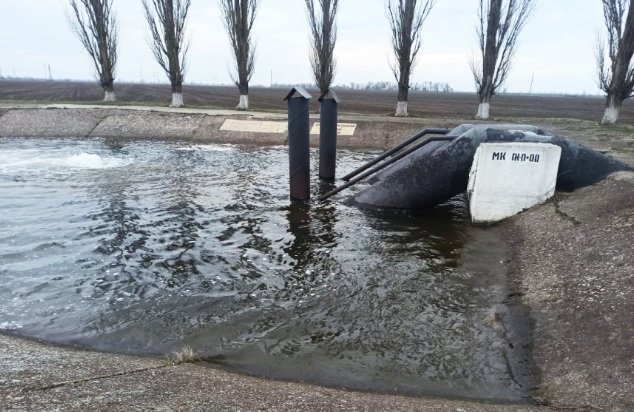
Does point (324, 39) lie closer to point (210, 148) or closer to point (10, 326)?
point (210, 148)

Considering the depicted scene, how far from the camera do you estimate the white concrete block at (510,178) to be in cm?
727

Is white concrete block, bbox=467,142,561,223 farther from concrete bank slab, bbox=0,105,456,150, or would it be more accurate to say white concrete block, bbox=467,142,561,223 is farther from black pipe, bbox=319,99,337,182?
concrete bank slab, bbox=0,105,456,150

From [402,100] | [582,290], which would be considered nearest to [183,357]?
[582,290]

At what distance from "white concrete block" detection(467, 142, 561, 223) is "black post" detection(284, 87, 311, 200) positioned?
3394 millimetres

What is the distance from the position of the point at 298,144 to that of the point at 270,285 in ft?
14.6

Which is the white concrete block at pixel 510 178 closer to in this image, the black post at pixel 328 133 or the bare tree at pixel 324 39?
the black post at pixel 328 133

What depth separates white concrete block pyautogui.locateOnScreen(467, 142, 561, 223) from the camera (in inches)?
286

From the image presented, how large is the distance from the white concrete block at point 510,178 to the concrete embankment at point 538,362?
74cm

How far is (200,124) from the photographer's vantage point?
18984mm

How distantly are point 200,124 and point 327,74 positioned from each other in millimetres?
8662

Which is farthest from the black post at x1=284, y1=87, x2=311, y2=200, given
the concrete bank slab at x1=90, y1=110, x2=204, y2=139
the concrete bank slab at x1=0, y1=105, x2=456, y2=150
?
the concrete bank slab at x1=90, y1=110, x2=204, y2=139

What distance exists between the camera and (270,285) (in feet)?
17.5

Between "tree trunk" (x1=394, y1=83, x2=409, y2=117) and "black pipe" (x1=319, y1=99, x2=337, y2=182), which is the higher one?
"tree trunk" (x1=394, y1=83, x2=409, y2=117)

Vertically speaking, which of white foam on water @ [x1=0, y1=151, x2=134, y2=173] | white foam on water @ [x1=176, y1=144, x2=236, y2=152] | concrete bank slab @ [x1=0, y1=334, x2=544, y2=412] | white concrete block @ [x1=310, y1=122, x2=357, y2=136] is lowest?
concrete bank slab @ [x1=0, y1=334, x2=544, y2=412]
